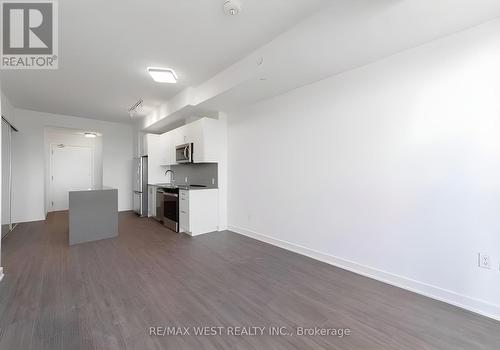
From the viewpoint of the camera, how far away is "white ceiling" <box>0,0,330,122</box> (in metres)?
2.21

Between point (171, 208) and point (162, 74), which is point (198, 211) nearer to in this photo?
point (171, 208)

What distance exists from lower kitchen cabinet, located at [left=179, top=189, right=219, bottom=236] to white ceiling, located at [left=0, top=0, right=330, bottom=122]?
209 centimetres

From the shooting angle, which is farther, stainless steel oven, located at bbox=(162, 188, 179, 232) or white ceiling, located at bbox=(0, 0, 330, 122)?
stainless steel oven, located at bbox=(162, 188, 179, 232)

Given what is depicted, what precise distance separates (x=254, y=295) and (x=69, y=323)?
5.20ft

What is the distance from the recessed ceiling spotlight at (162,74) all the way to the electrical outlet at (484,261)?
4316mm

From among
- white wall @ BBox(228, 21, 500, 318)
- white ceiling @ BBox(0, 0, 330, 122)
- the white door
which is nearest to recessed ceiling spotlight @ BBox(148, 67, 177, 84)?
white ceiling @ BBox(0, 0, 330, 122)

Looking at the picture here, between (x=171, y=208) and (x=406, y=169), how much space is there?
434cm

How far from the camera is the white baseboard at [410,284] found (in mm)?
1971

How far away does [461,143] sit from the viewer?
2107mm

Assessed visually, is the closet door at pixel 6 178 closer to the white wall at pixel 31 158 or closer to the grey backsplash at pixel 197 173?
the white wall at pixel 31 158

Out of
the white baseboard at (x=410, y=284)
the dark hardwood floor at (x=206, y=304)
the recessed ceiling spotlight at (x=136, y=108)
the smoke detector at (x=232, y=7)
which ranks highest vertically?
the recessed ceiling spotlight at (x=136, y=108)

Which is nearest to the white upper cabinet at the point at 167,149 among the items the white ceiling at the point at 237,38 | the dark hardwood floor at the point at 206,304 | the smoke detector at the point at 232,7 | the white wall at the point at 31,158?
the white ceiling at the point at 237,38

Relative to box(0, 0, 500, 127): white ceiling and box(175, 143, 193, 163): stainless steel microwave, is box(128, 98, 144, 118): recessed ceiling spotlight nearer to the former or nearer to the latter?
box(0, 0, 500, 127): white ceiling

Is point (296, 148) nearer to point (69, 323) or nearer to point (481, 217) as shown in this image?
point (481, 217)
